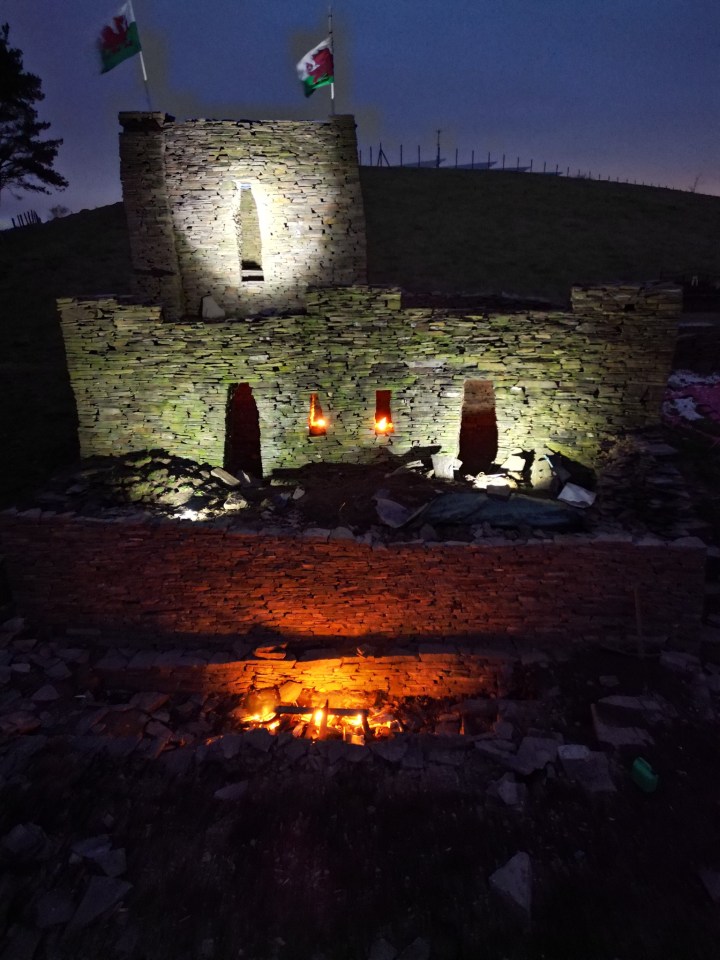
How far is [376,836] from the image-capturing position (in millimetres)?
4820

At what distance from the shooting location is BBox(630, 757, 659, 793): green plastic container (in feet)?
16.5

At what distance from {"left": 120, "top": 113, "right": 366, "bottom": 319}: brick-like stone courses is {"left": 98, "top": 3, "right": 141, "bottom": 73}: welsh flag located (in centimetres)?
109

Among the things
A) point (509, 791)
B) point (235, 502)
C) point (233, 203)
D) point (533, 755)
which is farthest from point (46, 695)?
point (233, 203)

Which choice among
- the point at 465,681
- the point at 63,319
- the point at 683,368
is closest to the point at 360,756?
the point at 465,681

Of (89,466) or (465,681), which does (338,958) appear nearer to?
(465,681)

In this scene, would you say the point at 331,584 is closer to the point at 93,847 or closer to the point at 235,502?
the point at 235,502

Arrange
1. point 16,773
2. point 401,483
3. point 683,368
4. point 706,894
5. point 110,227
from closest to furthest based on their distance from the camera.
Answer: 1. point 706,894
2. point 16,773
3. point 401,483
4. point 683,368
5. point 110,227

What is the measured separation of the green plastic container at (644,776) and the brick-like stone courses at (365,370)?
574cm

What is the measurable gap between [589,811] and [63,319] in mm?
11154

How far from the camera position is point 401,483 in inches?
359

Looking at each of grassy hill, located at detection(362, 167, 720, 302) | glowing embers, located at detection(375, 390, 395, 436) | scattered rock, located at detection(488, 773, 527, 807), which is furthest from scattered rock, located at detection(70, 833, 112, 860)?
grassy hill, located at detection(362, 167, 720, 302)

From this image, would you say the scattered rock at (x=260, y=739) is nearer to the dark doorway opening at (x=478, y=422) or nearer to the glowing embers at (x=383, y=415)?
the glowing embers at (x=383, y=415)

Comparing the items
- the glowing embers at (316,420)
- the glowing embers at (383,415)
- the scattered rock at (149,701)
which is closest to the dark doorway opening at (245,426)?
the glowing embers at (316,420)

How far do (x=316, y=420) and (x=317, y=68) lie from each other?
773cm
